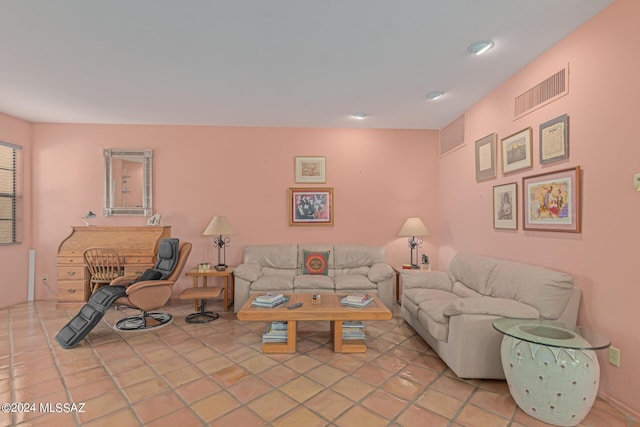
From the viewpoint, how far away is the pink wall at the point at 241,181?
4598mm

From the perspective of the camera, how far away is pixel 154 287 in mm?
3338

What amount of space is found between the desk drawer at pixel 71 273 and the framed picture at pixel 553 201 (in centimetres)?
554

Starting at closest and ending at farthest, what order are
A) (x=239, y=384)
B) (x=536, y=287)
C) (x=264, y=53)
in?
1. (x=239, y=384)
2. (x=536, y=287)
3. (x=264, y=53)

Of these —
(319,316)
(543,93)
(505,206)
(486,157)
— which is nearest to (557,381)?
(319,316)

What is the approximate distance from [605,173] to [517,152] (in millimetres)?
942

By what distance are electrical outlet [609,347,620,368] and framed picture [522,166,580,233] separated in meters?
0.86

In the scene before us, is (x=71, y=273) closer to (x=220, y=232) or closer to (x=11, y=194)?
(x=11, y=194)

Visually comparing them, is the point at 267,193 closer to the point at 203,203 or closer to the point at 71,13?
the point at 203,203

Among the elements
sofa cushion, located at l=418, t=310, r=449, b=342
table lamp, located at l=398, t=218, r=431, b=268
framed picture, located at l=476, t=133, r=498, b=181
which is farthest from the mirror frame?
framed picture, located at l=476, t=133, r=498, b=181

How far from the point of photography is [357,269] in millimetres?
4473

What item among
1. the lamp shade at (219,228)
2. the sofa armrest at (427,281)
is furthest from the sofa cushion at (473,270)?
the lamp shade at (219,228)

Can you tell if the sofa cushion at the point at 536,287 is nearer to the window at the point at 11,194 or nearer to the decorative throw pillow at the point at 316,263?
the decorative throw pillow at the point at 316,263

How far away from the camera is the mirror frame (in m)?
4.62

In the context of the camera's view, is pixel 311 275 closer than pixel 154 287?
No
